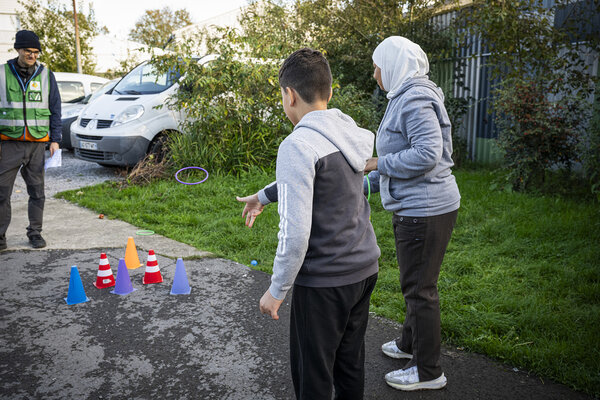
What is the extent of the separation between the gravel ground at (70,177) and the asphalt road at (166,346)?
12.2 ft

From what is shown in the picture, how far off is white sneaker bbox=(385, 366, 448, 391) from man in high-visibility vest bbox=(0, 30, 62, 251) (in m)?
4.30

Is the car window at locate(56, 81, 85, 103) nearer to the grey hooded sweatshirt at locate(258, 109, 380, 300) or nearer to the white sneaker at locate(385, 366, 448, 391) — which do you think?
the white sneaker at locate(385, 366, 448, 391)

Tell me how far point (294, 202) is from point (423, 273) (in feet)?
3.67

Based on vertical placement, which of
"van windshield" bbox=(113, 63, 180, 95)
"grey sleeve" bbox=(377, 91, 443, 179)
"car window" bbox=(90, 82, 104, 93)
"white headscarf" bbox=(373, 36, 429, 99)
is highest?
"car window" bbox=(90, 82, 104, 93)

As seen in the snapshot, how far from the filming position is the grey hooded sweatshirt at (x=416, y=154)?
8.51 feet

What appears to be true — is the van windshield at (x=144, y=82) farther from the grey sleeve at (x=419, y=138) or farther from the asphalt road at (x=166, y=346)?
the grey sleeve at (x=419, y=138)

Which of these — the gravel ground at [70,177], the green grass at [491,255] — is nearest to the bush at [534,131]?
the green grass at [491,255]

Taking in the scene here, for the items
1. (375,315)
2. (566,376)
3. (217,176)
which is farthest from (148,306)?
(217,176)

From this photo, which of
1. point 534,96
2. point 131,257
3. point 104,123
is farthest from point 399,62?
point 104,123

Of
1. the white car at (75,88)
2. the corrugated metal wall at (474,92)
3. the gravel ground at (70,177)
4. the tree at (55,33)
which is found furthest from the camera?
the tree at (55,33)

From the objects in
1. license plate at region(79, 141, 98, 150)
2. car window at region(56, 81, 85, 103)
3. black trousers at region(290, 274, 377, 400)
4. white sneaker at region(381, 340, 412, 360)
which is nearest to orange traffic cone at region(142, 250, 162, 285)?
white sneaker at region(381, 340, 412, 360)

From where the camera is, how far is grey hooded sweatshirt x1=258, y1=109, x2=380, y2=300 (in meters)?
1.97

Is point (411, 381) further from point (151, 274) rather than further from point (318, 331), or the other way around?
point (151, 274)

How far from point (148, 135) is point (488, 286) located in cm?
674
